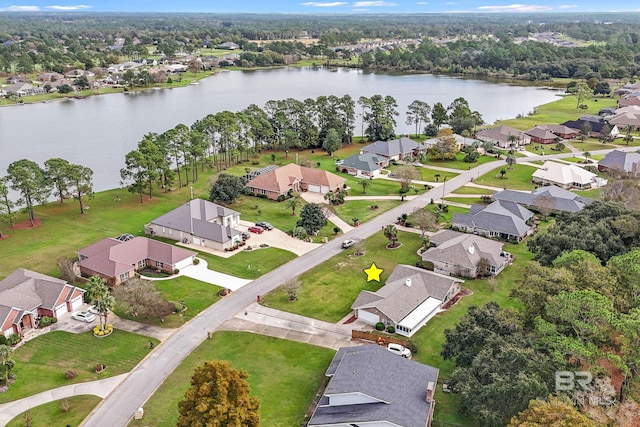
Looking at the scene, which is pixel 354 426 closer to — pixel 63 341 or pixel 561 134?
pixel 63 341

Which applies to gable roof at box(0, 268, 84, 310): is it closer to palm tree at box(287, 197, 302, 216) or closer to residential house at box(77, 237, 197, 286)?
residential house at box(77, 237, 197, 286)

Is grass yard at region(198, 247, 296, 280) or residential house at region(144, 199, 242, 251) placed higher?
residential house at region(144, 199, 242, 251)

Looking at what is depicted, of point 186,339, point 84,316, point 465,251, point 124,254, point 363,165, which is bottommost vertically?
point 186,339

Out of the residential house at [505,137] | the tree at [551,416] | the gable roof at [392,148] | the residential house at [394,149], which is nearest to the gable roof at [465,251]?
the tree at [551,416]

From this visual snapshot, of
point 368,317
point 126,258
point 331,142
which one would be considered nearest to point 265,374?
point 368,317

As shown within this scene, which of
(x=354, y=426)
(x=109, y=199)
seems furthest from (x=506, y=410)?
(x=109, y=199)

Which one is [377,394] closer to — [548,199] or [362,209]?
[362,209]

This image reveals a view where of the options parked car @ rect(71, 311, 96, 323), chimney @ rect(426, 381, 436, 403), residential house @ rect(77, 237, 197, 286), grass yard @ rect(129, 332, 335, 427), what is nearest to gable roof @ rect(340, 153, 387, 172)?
residential house @ rect(77, 237, 197, 286)
